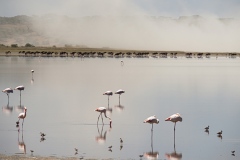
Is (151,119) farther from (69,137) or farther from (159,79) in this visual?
(159,79)

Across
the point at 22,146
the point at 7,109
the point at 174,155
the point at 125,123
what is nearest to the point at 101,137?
the point at 125,123

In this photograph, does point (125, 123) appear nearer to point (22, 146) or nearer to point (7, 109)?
point (22, 146)

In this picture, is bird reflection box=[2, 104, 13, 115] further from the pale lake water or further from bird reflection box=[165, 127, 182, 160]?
bird reflection box=[165, 127, 182, 160]

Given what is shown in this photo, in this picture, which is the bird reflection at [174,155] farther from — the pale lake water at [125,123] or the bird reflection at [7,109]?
the bird reflection at [7,109]

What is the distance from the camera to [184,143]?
1552cm

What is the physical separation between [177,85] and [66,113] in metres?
14.6

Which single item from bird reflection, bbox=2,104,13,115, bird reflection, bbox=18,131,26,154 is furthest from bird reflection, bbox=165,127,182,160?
bird reflection, bbox=2,104,13,115

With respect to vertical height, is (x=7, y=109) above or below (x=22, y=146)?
above

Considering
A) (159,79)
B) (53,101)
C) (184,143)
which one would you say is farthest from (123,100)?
(159,79)

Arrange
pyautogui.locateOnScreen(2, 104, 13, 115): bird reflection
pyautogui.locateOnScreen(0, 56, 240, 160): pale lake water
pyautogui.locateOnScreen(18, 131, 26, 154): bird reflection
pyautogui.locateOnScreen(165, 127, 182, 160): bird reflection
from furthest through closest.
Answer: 1. pyautogui.locateOnScreen(2, 104, 13, 115): bird reflection
2. pyautogui.locateOnScreen(0, 56, 240, 160): pale lake water
3. pyautogui.locateOnScreen(18, 131, 26, 154): bird reflection
4. pyautogui.locateOnScreen(165, 127, 182, 160): bird reflection

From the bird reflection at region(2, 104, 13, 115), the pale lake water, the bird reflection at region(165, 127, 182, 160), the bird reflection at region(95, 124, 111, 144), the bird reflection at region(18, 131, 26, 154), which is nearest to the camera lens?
the bird reflection at region(165, 127, 182, 160)

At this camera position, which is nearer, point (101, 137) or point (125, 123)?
point (101, 137)

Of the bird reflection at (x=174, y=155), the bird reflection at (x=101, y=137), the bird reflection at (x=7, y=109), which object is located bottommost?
the bird reflection at (x=174, y=155)

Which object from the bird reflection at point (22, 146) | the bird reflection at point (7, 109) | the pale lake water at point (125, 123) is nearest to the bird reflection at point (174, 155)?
the pale lake water at point (125, 123)
